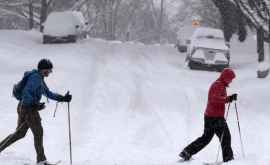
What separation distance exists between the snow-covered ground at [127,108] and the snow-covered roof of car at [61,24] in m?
2.61

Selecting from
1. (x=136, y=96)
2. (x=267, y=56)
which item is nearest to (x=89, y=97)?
(x=136, y=96)

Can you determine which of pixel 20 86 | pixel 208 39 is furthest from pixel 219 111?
pixel 208 39

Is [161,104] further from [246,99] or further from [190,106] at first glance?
[246,99]

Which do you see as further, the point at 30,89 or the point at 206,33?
the point at 206,33

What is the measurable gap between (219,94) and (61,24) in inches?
1029

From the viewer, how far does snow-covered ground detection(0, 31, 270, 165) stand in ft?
38.1

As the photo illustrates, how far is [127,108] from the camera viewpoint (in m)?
16.9

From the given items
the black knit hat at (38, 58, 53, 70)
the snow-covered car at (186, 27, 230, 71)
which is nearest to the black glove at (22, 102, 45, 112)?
the black knit hat at (38, 58, 53, 70)

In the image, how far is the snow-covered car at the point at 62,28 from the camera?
1351 inches

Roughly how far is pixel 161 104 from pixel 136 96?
3.80 ft

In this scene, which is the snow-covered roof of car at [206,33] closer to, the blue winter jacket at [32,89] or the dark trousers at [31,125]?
the dark trousers at [31,125]

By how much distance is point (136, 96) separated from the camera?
18906 mm

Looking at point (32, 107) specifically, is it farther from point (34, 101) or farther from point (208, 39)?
point (208, 39)

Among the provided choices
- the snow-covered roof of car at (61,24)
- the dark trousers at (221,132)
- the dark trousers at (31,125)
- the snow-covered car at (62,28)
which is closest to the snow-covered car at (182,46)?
the snow-covered car at (62,28)
